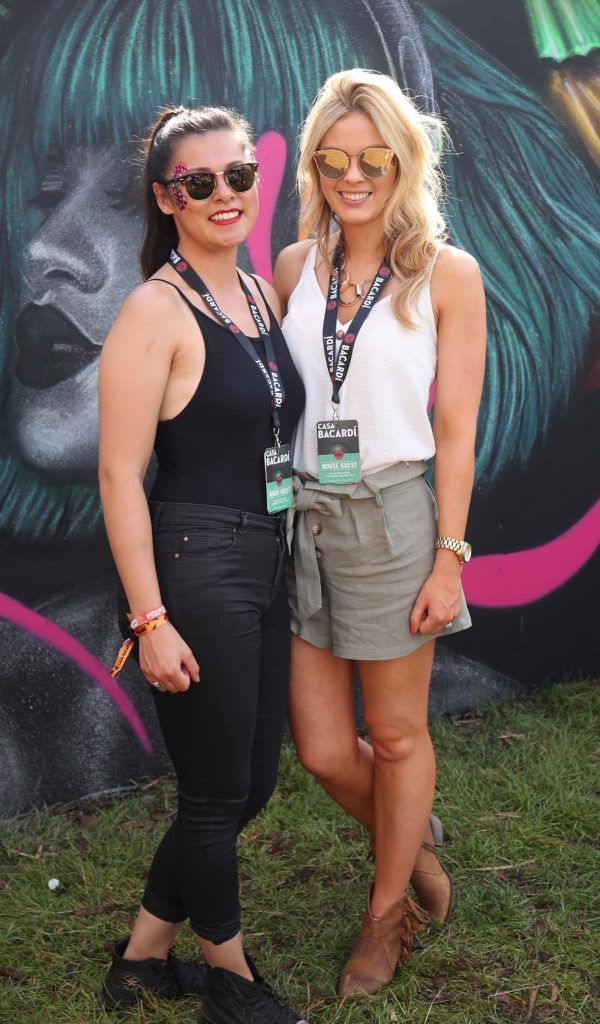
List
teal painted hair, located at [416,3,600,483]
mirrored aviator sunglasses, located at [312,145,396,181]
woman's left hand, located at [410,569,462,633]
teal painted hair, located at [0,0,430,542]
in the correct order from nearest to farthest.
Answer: mirrored aviator sunglasses, located at [312,145,396,181], woman's left hand, located at [410,569,462,633], teal painted hair, located at [0,0,430,542], teal painted hair, located at [416,3,600,483]

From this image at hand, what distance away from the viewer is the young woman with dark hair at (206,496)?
228 centimetres

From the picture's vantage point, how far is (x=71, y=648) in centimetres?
369

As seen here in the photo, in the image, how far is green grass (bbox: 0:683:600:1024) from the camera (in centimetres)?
272

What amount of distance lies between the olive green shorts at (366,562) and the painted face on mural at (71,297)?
128 cm

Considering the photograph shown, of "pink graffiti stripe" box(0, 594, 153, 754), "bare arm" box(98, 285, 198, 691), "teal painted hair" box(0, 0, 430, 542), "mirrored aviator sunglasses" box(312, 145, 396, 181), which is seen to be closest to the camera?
"bare arm" box(98, 285, 198, 691)

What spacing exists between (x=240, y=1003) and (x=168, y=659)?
858 millimetres

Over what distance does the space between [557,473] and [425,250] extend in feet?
6.69

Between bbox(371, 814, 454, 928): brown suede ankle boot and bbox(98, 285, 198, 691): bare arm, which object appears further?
bbox(371, 814, 454, 928): brown suede ankle boot

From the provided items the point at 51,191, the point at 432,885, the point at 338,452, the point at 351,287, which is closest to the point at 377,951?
the point at 432,885

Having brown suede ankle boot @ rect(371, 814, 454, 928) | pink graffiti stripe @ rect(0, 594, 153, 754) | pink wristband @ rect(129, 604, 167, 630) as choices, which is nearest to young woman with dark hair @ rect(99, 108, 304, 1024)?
pink wristband @ rect(129, 604, 167, 630)

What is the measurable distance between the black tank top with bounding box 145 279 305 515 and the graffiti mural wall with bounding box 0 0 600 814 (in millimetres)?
1306

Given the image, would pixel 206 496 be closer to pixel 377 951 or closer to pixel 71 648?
pixel 377 951

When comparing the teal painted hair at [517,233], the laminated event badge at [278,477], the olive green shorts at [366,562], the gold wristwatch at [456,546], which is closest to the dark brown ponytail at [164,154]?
the laminated event badge at [278,477]

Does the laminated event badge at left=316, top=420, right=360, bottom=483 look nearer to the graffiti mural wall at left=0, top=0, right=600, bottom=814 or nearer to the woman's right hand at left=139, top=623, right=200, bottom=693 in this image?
the woman's right hand at left=139, top=623, right=200, bottom=693
